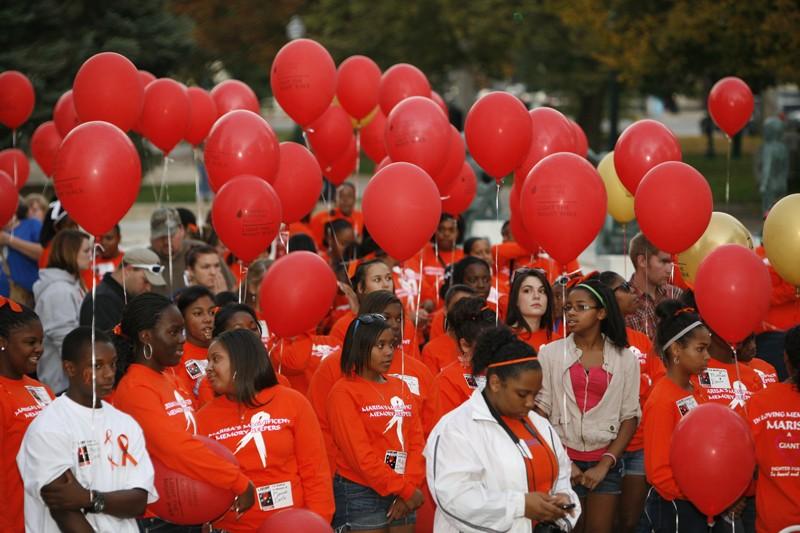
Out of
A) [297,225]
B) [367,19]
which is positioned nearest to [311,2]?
[367,19]

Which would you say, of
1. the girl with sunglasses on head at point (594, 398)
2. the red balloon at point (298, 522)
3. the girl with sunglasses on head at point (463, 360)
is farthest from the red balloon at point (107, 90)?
the red balloon at point (298, 522)

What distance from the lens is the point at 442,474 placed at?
510cm

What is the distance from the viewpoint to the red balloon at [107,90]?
890 centimetres

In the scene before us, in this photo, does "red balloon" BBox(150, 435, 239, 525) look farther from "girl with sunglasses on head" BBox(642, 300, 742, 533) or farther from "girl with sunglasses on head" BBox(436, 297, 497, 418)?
"girl with sunglasses on head" BBox(642, 300, 742, 533)

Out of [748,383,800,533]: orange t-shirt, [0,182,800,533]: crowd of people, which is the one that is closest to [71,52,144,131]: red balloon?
[0,182,800,533]: crowd of people

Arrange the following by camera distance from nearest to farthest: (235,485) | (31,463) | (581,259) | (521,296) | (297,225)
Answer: (31,463)
(235,485)
(521,296)
(297,225)
(581,259)

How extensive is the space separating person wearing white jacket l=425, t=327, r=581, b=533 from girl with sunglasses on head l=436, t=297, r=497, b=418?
1.52m

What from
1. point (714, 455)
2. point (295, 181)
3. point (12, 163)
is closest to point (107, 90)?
point (295, 181)

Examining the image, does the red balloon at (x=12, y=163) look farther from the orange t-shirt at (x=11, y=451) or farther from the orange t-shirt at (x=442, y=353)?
the orange t-shirt at (x=11, y=451)

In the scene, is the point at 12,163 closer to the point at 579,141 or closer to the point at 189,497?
the point at 579,141

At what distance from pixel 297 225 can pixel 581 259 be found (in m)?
5.90

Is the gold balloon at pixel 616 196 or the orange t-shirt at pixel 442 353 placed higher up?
the gold balloon at pixel 616 196

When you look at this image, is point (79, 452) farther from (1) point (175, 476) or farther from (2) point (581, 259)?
(2) point (581, 259)

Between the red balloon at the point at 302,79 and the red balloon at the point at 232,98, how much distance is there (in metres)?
1.31
